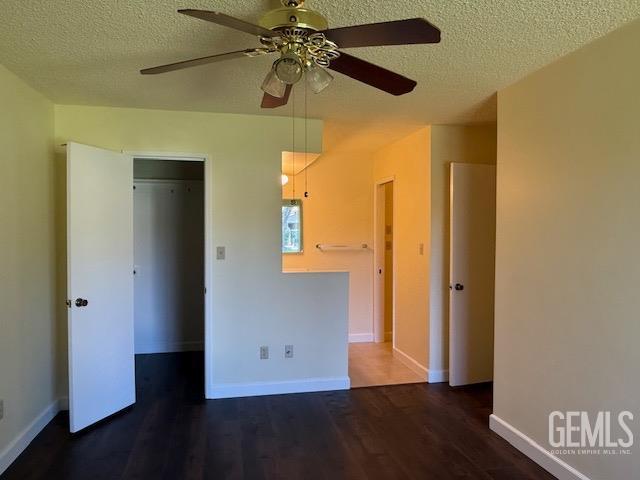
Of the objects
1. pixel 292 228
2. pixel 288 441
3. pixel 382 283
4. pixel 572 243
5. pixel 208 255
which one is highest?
pixel 292 228

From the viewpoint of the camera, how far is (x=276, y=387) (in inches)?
139

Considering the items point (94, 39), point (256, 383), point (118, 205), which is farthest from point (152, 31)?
point (256, 383)

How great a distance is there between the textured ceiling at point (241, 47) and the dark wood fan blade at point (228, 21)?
13.3 inches

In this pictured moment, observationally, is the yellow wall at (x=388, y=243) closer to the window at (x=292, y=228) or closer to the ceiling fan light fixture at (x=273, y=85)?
the window at (x=292, y=228)

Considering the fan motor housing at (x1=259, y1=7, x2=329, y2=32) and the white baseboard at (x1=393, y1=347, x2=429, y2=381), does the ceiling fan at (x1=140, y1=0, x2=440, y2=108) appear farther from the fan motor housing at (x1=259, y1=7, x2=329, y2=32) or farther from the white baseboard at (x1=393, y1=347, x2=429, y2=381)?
the white baseboard at (x1=393, y1=347, x2=429, y2=381)

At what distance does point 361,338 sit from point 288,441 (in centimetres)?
256

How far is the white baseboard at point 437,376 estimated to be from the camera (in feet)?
12.5

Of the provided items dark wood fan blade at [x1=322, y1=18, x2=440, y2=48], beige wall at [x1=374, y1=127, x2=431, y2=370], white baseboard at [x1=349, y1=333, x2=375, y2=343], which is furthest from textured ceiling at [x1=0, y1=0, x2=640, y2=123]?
white baseboard at [x1=349, y1=333, x2=375, y2=343]

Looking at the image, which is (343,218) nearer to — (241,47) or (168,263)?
(168,263)

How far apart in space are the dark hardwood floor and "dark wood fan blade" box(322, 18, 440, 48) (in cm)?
219

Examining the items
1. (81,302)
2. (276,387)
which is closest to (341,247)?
A: (276,387)

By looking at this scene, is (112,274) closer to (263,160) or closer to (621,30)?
(263,160)

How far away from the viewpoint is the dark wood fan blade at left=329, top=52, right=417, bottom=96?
171 centimetres

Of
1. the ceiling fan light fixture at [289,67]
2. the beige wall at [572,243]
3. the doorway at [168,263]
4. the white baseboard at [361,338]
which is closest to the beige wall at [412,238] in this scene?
the white baseboard at [361,338]
